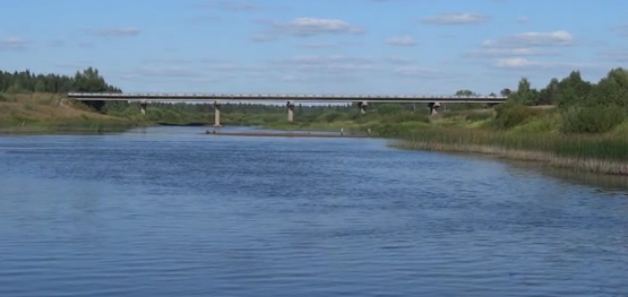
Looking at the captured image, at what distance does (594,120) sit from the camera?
58.3m

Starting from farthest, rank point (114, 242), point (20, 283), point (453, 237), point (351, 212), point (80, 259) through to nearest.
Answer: point (351, 212), point (453, 237), point (114, 242), point (80, 259), point (20, 283)

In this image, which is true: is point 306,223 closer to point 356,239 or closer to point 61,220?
point 356,239

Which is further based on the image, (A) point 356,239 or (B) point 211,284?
(A) point 356,239

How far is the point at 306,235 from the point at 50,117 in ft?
420

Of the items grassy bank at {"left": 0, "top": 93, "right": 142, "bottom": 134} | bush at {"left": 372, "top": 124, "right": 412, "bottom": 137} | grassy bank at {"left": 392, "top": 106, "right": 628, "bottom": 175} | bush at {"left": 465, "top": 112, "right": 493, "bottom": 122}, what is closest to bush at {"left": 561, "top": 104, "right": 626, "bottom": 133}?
grassy bank at {"left": 392, "top": 106, "right": 628, "bottom": 175}

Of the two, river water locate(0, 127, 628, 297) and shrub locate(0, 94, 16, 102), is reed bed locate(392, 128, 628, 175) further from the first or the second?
shrub locate(0, 94, 16, 102)

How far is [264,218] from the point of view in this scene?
94.3 ft

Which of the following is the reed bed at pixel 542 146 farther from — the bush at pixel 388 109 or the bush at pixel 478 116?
the bush at pixel 388 109

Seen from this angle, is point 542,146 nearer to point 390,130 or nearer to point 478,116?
point 478,116

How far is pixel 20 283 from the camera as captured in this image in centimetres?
1828

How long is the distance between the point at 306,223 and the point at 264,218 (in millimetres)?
1569

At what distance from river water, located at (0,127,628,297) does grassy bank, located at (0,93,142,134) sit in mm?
84686

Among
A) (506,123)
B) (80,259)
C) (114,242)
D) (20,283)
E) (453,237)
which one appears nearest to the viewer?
(20,283)

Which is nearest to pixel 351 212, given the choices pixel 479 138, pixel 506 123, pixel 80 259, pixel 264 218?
pixel 264 218
